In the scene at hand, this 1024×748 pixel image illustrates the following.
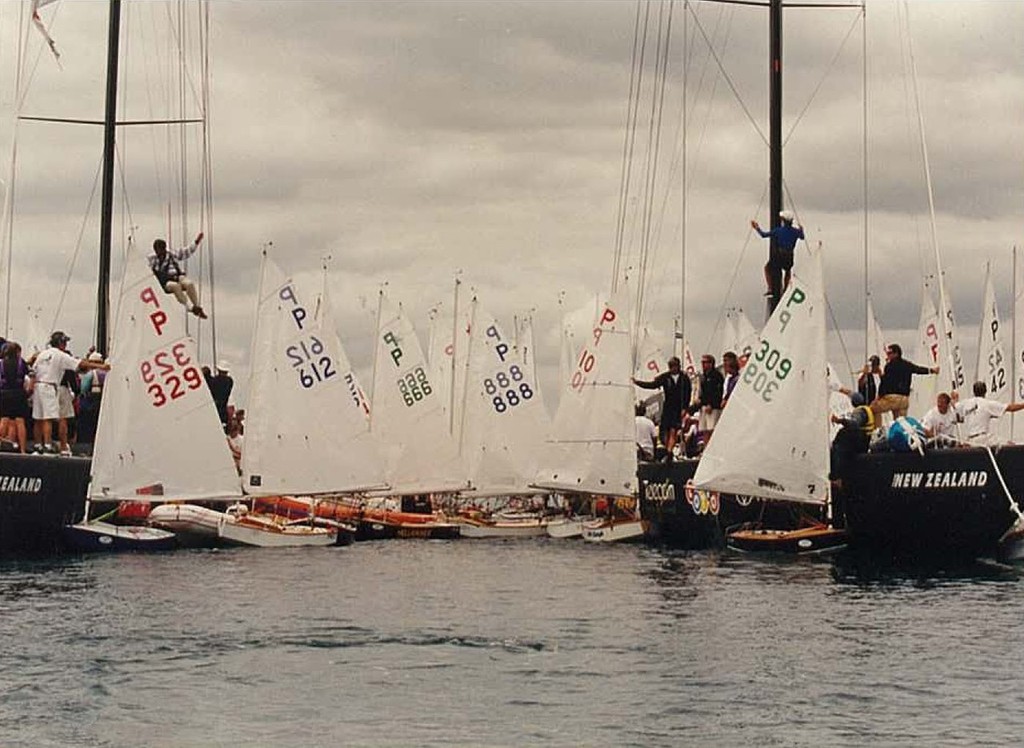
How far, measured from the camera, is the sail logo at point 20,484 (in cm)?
3450

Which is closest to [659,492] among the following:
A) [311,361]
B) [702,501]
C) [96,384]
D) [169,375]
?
[702,501]

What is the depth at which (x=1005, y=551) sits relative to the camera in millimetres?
32625

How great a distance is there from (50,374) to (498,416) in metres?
22.7

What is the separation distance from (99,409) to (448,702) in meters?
21.0

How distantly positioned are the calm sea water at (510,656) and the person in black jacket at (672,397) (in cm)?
918

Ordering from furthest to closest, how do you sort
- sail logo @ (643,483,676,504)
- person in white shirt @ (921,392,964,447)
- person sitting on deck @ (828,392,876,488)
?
sail logo @ (643,483,676,504) < person sitting on deck @ (828,392,876,488) < person in white shirt @ (921,392,964,447)

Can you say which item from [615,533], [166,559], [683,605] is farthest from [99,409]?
[683,605]

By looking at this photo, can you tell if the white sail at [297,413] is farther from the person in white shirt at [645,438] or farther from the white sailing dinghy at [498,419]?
the white sailing dinghy at [498,419]

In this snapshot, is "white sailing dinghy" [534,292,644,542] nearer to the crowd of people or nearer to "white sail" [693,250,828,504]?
"white sail" [693,250,828,504]

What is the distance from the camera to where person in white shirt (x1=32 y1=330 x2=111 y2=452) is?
116ft

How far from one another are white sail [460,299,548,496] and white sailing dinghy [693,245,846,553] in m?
19.5

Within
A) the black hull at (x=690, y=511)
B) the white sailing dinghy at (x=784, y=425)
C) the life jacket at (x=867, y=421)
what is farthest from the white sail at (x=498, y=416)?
the life jacket at (x=867, y=421)

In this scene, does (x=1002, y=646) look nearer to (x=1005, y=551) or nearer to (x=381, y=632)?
(x=381, y=632)

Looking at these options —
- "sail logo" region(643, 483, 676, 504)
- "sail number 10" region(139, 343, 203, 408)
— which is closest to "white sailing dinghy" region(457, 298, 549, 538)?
"sail logo" region(643, 483, 676, 504)
